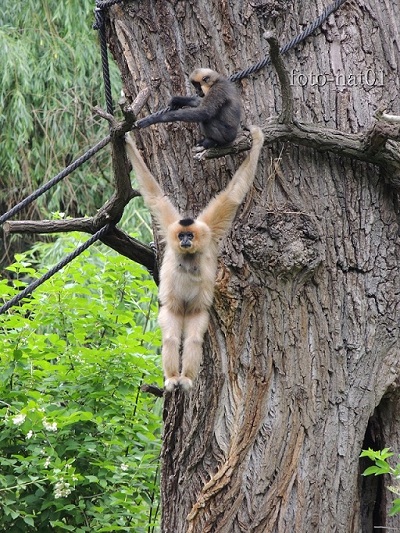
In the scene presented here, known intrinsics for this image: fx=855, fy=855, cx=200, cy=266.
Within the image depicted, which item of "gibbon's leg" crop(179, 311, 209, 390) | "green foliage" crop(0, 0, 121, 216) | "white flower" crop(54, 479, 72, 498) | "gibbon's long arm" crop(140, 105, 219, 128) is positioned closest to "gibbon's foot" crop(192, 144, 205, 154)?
"gibbon's long arm" crop(140, 105, 219, 128)

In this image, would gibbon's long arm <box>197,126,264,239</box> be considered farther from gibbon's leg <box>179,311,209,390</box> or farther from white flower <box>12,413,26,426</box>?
white flower <box>12,413,26,426</box>

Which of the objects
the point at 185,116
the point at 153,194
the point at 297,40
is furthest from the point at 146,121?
the point at 297,40

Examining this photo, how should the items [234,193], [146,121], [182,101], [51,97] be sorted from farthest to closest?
[51,97], [182,101], [234,193], [146,121]

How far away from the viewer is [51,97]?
10766mm

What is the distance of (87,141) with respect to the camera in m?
11.1

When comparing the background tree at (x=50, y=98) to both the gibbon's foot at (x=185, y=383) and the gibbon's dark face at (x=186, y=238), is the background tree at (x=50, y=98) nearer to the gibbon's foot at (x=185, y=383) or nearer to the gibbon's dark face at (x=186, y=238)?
the gibbon's dark face at (x=186, y=238)

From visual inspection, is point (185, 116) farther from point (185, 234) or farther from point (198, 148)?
point (185, 234)

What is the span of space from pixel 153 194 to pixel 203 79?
62 cm

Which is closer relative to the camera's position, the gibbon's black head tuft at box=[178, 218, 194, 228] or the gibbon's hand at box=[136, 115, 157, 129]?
the gibbon's hand at box=[136, 115, 157, 129]

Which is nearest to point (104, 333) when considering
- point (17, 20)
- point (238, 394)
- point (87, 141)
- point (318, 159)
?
point (238, 394)

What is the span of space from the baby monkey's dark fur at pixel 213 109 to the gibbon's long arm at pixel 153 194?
299mm

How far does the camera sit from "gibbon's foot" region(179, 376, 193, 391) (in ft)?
13.5

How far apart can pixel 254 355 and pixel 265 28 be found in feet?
5.24

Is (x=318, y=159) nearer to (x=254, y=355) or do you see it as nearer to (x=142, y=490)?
(x=254, y=355)
